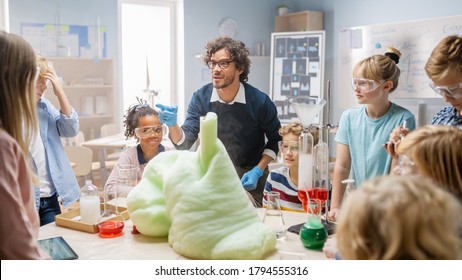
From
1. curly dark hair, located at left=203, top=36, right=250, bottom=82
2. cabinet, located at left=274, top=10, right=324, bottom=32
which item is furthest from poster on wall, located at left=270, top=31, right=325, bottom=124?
curly dark hair, located at left=203, top=36, right=250, bottom=82

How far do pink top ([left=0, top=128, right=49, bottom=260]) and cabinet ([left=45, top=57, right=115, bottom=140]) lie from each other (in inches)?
190

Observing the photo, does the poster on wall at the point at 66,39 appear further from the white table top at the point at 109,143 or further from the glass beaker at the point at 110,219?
the glass beaker at the point at 110,219

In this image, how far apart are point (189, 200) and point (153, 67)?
4857 millimetres

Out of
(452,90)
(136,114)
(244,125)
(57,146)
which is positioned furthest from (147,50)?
(452,90)

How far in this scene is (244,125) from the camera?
9.45 ft

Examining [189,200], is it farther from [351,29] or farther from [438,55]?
[351,29]

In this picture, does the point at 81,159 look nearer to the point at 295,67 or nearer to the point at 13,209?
the point at 295,67

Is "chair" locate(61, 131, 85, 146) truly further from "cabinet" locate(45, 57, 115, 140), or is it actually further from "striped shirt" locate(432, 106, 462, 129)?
"striped shirt" locate(432, 106, 462, 129)

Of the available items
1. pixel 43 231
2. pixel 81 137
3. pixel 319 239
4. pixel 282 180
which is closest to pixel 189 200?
pixel 319 239

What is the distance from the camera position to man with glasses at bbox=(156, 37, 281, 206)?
2859 millimetres

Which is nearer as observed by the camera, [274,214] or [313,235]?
[313,235]

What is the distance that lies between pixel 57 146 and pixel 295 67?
3.82 meters

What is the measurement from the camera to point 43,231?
1928 mm

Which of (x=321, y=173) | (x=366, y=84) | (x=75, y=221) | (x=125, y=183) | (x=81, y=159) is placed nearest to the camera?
(x=321, y=173)
